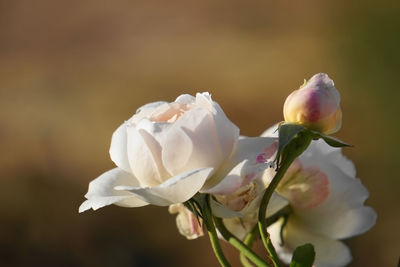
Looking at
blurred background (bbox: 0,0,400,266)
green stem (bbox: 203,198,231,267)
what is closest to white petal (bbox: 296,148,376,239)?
green stem (bbox: 203,198,231,267)

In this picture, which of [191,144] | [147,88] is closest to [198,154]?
[191,144]

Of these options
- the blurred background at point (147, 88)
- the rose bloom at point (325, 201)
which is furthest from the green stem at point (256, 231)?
the blurred background at point (147, 88)

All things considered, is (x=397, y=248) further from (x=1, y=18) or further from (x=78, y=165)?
(x=1, y=18)

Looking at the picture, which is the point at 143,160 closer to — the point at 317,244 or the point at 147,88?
the point at 317,244

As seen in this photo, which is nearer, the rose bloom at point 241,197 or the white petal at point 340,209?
the rose bloom at point 241,197

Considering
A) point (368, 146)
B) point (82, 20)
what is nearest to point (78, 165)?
point (82, 20)

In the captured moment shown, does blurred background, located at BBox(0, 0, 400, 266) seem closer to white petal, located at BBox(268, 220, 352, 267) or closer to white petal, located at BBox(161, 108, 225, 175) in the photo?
white petal, located at BBox(268, 220, 352, 267)

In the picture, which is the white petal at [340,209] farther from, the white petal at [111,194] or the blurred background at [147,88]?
the blurred background at [147,88]
